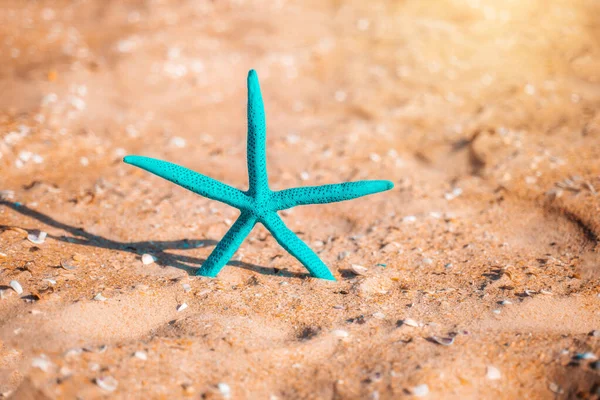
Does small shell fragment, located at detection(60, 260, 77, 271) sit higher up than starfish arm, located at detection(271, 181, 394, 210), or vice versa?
starfish arm, located at detection(271, 181, 394, 210)

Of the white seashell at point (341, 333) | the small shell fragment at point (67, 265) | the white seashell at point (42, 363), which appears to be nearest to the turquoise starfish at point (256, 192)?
the white seashell at point (341, 333)

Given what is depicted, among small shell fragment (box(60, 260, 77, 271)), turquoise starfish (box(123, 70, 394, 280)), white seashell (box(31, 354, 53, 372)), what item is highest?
turquoise starfish (box(123, 70, 394, 280))

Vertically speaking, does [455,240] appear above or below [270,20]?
below

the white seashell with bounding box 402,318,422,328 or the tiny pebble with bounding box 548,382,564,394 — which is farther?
the white seashell with bounding box 402,318,422,328

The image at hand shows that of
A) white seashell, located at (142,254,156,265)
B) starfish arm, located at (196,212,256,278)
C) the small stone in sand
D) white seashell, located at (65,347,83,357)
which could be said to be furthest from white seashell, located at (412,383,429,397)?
white seashell, located at (142,254,156,265)

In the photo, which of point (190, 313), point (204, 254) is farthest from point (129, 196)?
point (190, 313)

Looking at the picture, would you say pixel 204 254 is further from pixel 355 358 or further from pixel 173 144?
pixel 173 144

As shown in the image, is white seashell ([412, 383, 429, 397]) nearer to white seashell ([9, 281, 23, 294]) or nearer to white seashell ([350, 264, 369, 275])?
white seashell ([350, 264, 369, 275])
